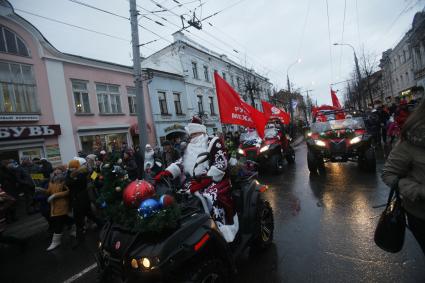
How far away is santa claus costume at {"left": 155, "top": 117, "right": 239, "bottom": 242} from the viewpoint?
2.79 meters

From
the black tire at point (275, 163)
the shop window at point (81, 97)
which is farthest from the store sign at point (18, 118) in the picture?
the black tire at point (275, 163)

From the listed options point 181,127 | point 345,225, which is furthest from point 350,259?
point 181,127

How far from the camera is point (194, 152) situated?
3193 mm

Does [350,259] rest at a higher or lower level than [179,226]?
lower

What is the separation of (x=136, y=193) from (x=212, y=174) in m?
0.86

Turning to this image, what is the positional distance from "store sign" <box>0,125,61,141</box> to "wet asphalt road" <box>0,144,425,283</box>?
7049mm

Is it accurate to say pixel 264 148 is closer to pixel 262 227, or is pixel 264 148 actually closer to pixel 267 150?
pixel 267 150

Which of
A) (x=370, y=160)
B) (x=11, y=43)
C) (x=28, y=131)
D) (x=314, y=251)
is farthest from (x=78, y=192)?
(x=11, y=43)

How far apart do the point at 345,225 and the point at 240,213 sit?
80.8 inches

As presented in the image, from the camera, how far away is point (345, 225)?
4172 millimetres

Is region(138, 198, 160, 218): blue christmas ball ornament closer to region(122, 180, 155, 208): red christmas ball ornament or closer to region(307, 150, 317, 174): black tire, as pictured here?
region(122, 180, 155, 208): red christmas ball ornament

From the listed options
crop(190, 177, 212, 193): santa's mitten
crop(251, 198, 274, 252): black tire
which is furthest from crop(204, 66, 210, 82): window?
Answer: crop(190, 177, 212, 193): santa's mitten

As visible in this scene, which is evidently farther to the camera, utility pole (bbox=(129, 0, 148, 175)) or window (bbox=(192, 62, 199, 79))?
window (bbox=(192, 62, 199, 79))

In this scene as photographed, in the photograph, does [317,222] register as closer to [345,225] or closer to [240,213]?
[345,225]
